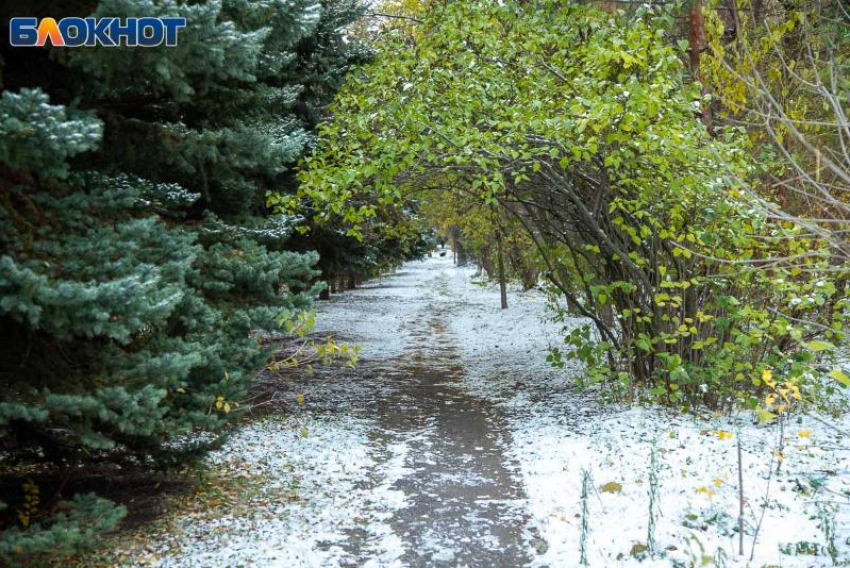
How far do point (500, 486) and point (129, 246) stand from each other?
3891 millimetres

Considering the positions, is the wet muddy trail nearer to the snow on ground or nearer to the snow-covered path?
the snow-covered path

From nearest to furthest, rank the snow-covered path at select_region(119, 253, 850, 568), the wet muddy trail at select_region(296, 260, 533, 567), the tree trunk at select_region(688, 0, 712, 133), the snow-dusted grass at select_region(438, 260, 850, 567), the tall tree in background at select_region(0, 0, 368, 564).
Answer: the tall tree in background at select_region(0, 0, 368, 564), the snow-dusted grass at select_region(438, 260, 850, 567), the snow-covered path at select_region(119, 253, 850, 568), the wet muddy trail at select_region(296, 260, 533, 567), the tree trunk at select_region(688, 0, 712, 133)

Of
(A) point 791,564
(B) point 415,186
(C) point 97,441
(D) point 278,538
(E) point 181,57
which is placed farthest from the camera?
(B) point 415,186

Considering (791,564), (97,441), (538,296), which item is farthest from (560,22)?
(538,296)

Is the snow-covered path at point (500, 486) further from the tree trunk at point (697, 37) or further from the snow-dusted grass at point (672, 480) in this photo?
the tree trunk at point (697, 37)

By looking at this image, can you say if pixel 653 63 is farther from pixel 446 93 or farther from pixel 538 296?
pixel 538 296

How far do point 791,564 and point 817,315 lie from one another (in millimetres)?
4303

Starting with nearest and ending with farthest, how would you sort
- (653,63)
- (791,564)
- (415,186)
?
(791,564) < (653,63) < (415,186)

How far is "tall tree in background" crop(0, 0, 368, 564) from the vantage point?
3.64 metres

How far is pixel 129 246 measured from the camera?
4141 mm

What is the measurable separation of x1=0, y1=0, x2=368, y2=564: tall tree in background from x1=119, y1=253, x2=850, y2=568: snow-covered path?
1.07m

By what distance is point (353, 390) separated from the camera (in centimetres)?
1055

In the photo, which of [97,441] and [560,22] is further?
[560,22]

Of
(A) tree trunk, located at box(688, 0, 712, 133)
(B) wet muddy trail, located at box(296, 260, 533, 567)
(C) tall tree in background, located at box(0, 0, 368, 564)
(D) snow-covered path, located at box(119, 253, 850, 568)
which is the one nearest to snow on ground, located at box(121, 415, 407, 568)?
(D) snow-covered path, located at box(119, 253, 850, 568)
